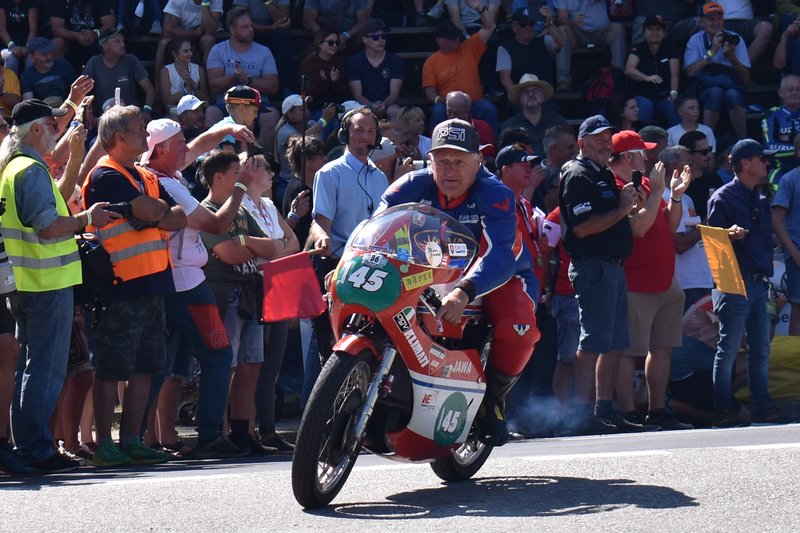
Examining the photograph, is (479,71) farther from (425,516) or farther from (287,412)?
(425,516)

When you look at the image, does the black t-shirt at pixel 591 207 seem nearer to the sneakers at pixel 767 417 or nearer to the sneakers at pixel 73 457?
the sneakers at pixel 767 417

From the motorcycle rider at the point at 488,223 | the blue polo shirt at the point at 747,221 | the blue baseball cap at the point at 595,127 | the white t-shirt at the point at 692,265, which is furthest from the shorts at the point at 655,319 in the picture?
the motorcycle rider at the point at 488,223

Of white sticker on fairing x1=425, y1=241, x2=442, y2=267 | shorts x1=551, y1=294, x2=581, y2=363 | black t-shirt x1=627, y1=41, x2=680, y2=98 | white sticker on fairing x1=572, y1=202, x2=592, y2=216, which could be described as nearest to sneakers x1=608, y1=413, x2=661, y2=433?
shorts x1=551, y1=294, x2=581, y2=363

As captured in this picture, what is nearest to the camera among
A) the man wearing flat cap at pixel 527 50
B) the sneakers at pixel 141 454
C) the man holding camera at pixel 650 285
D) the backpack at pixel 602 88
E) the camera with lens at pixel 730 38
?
the sneakers at pixel 141 454

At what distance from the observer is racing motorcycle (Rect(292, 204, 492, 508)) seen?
6523 millimetres

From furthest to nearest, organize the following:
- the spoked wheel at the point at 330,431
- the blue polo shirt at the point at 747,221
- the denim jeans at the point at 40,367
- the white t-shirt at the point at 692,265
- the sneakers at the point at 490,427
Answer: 1. the white t-shirt at the point at 692,265
2. the blue polo shirt at the point at 747,221
3. the denim jeans at the point at 40,367
4. the sneakers at the point at 490,427
5. the spoked wheel at the point at 330,431

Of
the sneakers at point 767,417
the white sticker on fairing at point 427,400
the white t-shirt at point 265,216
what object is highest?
the white t-shirt at point 265,216

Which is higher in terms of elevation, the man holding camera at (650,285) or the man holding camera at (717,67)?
the man holding camera at (717,67)

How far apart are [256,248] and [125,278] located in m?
1.30

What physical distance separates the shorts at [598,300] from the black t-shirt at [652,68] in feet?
21.0

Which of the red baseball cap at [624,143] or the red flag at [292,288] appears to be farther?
the red baseball cap at [624,143]

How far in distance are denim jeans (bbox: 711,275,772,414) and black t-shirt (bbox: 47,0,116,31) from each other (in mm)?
8381

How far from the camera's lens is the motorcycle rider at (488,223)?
753cm

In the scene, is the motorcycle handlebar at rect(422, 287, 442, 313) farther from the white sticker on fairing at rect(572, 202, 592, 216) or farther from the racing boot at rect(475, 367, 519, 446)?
the white sticker on fairing at rect(572, 202, 592, 216)
